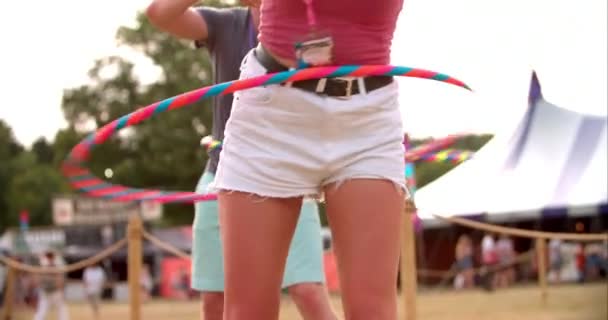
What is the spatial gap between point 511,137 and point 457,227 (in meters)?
18.4

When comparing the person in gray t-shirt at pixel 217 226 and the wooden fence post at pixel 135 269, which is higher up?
the person in gray t-shirt at pixel 217 226

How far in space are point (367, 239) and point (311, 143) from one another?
0.93 feet

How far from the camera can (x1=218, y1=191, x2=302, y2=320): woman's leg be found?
268 centimetres

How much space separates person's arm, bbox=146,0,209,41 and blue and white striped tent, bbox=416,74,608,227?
880 centimetres

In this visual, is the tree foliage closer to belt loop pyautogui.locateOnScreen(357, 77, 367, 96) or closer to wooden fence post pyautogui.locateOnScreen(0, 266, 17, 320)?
wooden fence post pyautogui.locateOnScreen(0, 266, 17, 320)

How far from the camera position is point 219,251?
4.39 meters

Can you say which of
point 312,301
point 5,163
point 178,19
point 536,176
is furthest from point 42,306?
point 5,163

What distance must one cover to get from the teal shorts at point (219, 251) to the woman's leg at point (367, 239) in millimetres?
1643

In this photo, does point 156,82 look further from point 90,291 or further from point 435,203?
point 435,203

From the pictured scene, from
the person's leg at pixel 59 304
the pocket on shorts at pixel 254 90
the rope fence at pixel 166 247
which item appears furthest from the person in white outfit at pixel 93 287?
the pocket on shorts at pixel 254 90

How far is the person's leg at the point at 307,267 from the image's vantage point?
4.32 meters

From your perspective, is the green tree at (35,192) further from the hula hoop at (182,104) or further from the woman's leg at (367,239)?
the woman's leg at (367,239)

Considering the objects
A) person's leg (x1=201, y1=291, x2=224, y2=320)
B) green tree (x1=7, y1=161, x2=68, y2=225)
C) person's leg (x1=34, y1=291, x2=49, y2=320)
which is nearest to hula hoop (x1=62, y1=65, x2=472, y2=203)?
person's leg (x1=201, y1=291, x2=224, y2=320)

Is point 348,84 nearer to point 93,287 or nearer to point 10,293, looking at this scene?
point 10,293
